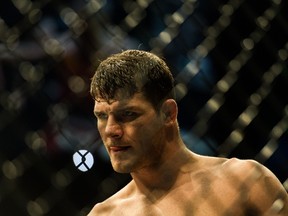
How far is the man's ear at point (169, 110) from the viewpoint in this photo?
170cm

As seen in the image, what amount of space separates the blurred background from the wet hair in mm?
35

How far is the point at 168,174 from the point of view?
5.73 ft

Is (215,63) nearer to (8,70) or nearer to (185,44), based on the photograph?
(185,44)

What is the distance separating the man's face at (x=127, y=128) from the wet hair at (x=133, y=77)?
2cm

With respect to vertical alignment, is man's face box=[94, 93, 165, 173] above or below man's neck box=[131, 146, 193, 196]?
above

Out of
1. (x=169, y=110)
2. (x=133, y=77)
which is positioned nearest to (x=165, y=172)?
(x=169, y=110)

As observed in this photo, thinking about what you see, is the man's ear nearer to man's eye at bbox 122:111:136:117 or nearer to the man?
the man

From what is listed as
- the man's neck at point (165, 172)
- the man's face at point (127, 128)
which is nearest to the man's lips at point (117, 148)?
the man's face at point (127, 128)

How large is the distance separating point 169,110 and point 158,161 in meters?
0.12

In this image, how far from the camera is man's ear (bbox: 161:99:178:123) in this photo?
170 cm

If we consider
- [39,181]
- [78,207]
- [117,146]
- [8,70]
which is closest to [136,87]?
[117,146]

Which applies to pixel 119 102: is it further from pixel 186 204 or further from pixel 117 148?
pixel 186 204

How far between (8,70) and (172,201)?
1.54 feet

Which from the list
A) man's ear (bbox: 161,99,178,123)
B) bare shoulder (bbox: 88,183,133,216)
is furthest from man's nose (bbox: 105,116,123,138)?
bare shoulder (bbox: 88,183,133,216)
